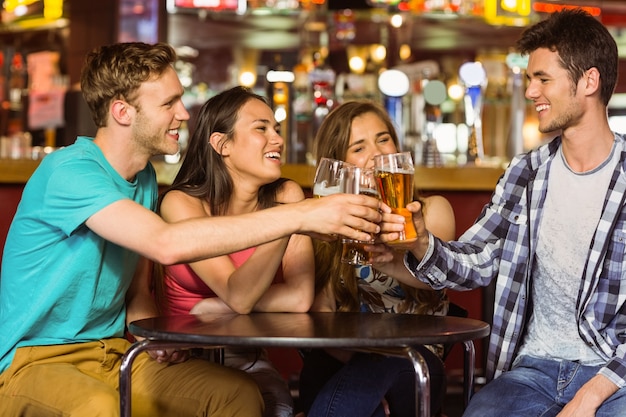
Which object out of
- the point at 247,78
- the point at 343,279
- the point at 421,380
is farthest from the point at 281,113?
the point at 421,380

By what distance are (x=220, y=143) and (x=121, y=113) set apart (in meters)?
0.40

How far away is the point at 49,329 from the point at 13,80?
503cm

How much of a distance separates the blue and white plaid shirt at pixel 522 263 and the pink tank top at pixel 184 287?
493mm

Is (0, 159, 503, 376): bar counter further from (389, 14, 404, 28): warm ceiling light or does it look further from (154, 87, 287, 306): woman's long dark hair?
(389, 14, 404, 28): warm ceiling light

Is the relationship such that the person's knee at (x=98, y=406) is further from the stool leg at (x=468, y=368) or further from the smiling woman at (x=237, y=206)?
the stool leg at (x=468, y=368)

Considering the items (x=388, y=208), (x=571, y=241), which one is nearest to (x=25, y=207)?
(x=388, y=208)

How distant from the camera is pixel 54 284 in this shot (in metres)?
2.46

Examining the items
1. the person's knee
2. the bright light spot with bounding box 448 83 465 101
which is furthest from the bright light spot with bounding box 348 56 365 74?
the person's knee

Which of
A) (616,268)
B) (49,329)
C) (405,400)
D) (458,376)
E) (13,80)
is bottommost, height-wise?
(458,376)

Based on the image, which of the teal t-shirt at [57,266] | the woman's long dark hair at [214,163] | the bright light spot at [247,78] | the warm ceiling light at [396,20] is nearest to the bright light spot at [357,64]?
the warm ceiling light at [396,20]

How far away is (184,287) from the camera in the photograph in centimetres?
281

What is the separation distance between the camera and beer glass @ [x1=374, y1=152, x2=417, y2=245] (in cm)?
231

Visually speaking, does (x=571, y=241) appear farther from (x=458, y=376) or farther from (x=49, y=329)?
(x=458, y=376)

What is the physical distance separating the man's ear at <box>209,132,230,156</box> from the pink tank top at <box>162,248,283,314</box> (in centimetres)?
33
